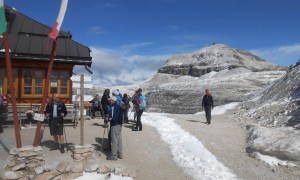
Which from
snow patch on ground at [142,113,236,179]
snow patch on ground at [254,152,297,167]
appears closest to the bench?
snow patch on ground at [142,113,236,179]

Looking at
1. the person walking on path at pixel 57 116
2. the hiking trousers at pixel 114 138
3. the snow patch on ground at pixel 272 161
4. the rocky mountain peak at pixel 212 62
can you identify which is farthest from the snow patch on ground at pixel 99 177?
the rocky mountain peak at pixel 212 62

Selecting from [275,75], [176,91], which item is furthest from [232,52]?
[176,91]

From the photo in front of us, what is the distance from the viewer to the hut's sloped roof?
A: 18952 mm

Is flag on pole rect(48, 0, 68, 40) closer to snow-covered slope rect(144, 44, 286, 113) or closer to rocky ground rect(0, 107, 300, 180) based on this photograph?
rocky ground rect(0, 107, 300, 180)

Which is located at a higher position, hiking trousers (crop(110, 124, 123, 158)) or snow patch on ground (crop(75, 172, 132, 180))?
hiking trousers (crop(110, 124, 123, 158))

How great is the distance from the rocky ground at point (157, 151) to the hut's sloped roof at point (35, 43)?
3.96m

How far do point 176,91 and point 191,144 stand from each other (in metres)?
31.9

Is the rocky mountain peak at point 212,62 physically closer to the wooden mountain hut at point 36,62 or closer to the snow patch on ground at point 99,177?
the wooden mountain hut at point 36,62

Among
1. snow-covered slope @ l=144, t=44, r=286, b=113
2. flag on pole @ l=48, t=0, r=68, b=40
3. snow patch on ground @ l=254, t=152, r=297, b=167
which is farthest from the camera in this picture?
snow-covered slope @ l=144, t=44, r=286, b=113

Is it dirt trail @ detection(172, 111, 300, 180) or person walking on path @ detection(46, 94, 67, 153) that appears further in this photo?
person walking on path @ detection(46, 94, 67, 153)

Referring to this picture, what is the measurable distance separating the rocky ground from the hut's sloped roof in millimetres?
3956

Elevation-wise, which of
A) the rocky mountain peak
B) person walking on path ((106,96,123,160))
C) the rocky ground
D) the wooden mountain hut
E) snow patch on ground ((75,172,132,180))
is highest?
the rocky mountain peak

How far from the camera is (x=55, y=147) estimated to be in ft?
44.2

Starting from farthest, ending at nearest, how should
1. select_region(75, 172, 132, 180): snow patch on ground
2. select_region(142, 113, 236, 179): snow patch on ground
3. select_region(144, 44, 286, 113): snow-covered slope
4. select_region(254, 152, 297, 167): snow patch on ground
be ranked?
select_region(144, 44, 286, 113): snow-covered slope → select_region(254, 152, 297, 167): snow patch on ground → select_region(142, 113, 236, 179): snow patch on ground → select_region(75, 172, 132, 180): snow patch on ground
